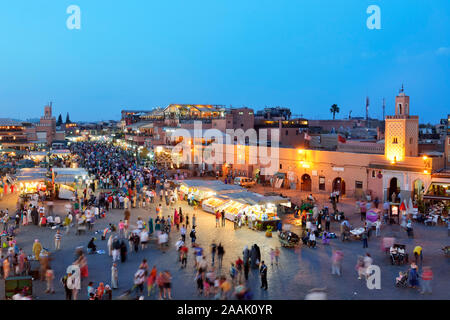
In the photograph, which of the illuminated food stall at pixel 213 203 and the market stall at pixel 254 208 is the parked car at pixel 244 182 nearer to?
the illuminated food stall at pixel 213 203

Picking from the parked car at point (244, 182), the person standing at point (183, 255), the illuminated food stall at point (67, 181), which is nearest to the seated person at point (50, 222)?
the illuminated food stall at point (67, 181)

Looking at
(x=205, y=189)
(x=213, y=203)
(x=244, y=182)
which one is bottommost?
(x=213, y=203)

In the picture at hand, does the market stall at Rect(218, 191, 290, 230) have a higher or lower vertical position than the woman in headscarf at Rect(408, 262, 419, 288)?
higher

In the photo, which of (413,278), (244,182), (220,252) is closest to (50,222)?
(220,252)

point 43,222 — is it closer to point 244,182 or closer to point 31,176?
point 31,176

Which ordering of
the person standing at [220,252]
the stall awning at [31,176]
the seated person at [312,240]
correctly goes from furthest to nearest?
the stall awning at [31,176], the seated person at [312,240], the person standing at [220,252]

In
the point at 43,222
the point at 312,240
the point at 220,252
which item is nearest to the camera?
the point at 220,252

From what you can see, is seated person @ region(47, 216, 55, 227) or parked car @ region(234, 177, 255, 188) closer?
seated person @ region(47, 216, 55, 227)

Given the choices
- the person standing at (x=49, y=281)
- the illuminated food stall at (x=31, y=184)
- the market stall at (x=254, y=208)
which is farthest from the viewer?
the illuminated food stall at (x=31, y=184)

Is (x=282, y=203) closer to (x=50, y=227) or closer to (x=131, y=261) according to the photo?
(x=131, y=261)

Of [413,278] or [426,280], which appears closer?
[426,280]

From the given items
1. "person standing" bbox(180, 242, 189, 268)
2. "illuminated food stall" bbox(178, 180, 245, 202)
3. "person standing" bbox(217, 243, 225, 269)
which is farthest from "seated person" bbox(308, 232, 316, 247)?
→ "illuminated food stall" bbox(178, 180, 245, 202)

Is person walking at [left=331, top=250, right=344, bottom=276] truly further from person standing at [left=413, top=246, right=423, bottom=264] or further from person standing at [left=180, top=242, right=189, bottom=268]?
person standing at [left=180, top=242, right=189, bottom=268]
